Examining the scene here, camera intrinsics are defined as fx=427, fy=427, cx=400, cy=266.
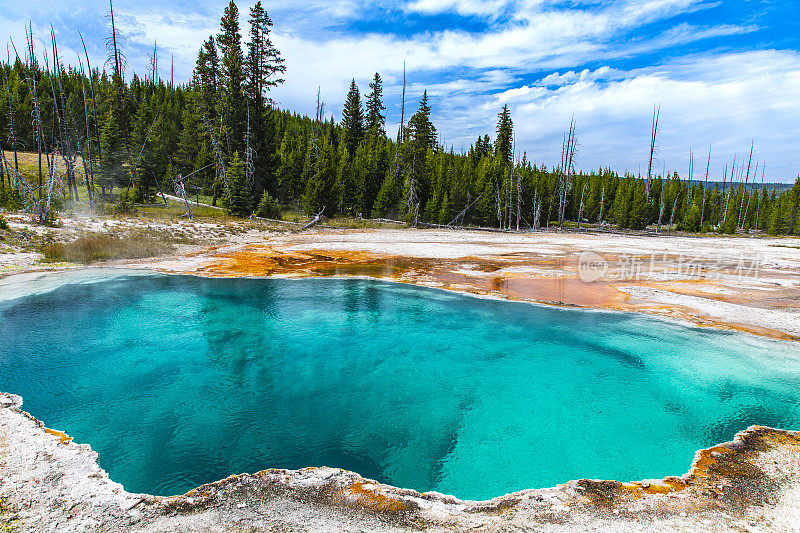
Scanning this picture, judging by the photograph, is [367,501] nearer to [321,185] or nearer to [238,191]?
[238,191]

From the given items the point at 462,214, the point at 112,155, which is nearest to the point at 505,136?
the point at 462,214

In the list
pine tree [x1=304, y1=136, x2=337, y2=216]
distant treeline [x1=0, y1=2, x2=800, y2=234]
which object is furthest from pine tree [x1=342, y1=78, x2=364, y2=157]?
pine tree [x1=304, y1=136, x2=337, y2=216]

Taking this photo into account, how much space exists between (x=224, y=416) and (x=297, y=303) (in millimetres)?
7115

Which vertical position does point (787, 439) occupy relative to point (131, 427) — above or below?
above

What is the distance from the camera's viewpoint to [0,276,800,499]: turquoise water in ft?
20.0

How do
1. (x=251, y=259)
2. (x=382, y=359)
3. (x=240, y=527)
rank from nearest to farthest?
(x=240, y=527), (x=382, y=359), (x=251, y=259)

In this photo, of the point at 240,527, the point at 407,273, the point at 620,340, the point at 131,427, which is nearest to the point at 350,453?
the point at 240,527

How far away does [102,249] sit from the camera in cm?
1945

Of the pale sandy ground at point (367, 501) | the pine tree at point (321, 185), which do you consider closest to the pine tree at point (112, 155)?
the pine tree at point (321, 185)

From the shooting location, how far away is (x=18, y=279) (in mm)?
14742

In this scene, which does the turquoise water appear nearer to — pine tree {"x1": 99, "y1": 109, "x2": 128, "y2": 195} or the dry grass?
the dry grass

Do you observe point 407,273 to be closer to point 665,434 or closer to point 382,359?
point 382,359

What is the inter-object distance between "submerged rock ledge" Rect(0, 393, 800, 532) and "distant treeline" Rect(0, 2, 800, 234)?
1018 inches

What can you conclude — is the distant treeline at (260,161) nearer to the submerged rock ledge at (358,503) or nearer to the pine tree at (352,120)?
the pine tree at (352,120)
